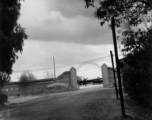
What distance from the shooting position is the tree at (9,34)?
1941cm

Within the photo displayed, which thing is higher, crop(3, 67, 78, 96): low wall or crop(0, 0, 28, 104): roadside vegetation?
crop(0, 0, 28, 104): roadside vegetation

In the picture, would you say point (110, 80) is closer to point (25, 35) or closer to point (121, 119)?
point (25, 35)

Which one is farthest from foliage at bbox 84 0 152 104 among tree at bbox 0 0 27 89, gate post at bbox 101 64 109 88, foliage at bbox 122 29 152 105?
gate post at bbox 101 64 109 88

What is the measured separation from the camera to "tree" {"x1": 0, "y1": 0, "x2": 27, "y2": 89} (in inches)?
764

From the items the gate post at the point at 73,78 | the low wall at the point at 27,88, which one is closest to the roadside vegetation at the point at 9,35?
the low wall at the point at 27,88

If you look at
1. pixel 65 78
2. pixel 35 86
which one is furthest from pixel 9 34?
pixel 65 78

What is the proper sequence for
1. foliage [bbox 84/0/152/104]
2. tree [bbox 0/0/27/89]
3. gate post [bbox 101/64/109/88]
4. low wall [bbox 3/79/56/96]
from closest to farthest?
foliage [bbox 84/0/152/104] → tree [bbox 0/0/27/89] → gate post [bbox 101/64/109/88] → low wall [bbox 3/79/56/96]

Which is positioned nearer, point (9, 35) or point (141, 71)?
point (141, 71)

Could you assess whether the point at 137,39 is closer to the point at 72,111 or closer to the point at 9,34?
the point at 72,111

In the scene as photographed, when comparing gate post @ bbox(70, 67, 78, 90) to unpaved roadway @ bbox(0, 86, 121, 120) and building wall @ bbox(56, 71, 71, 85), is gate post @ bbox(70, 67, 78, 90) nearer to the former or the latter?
building wall @ bbox(56, 71, 71, 85)

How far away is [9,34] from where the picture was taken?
20.9 metres

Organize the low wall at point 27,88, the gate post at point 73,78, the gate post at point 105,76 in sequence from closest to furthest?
the gate post at point 105,76 < the low wall at point 27,88 < the gate post at point 73,78

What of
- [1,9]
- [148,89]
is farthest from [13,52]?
[148,89]

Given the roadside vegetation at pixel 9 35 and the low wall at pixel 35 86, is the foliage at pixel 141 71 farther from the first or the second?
the low wall at pixel 35 86
